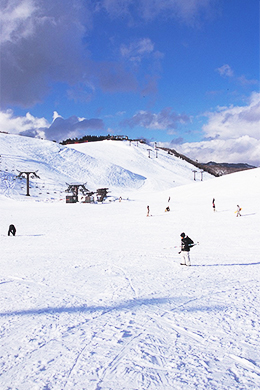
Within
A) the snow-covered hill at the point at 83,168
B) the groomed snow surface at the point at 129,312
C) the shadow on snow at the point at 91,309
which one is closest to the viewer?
the groomed snow surface at the point at 129,312

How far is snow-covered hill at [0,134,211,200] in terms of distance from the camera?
59.3 metres

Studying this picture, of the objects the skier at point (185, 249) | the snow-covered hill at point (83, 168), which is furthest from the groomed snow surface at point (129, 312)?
the snow-covered hill at point (83, 168)

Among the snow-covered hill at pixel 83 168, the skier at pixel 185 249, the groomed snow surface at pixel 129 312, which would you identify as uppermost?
the snow-covered hill at pixel 83 168

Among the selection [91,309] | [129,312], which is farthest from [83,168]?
[129,312]

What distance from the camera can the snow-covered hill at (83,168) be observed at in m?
59.3

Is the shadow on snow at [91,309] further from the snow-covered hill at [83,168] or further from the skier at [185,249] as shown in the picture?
the snow-covered hill at [83,168]

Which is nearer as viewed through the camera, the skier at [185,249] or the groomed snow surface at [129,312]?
the groomed snow surface at [129,312]

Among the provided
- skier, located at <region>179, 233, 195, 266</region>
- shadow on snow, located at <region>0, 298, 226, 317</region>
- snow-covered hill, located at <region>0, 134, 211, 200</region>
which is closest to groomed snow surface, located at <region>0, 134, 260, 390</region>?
shadow on snow, located at <region>0, 298, 226, 317</region>

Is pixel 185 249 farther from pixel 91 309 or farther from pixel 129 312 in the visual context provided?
pixel 91 309

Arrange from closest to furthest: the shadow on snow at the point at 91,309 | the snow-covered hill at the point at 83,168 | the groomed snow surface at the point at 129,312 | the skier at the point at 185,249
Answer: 1. the groomed snow surface at the point at 129,312
2. the shadow on snow at the point at 91,309
3. the skier at the point at 185,249
4. the snow-covered hill at the point at 83,168

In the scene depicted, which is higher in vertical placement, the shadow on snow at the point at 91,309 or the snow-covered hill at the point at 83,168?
the snow-covered hill at the point at 83,168

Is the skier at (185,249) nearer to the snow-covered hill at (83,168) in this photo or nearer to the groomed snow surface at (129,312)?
the groomed snow surface at (129,312)

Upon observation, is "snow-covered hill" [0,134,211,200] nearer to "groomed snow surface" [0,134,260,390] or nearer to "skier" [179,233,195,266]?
"groomed snow surface" [0,134,260,390]

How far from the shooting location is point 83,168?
8088 cm
